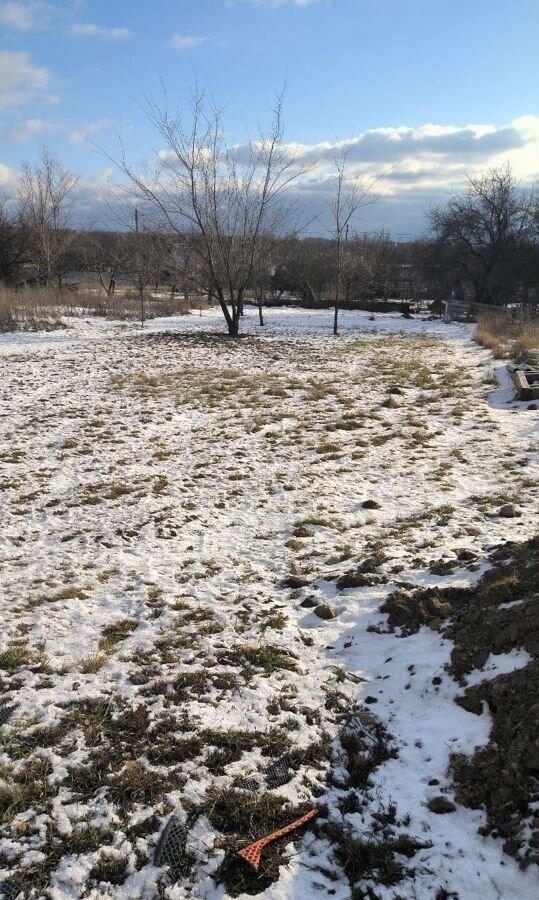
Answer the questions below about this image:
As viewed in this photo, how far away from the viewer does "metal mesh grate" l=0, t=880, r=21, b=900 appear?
2102mm

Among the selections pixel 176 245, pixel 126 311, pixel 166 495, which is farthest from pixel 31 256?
pixel 166 495

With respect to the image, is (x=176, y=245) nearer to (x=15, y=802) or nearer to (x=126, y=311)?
(x=126, y=311)

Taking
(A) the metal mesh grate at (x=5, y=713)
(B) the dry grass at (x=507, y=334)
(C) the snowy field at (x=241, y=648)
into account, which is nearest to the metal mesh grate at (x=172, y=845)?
(C) the snowy field at (x=241, y=648)

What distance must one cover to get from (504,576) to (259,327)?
71.4 feet

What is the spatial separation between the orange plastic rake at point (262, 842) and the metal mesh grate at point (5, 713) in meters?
1.45

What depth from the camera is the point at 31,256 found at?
36250 mm

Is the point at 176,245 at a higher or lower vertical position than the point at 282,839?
higher

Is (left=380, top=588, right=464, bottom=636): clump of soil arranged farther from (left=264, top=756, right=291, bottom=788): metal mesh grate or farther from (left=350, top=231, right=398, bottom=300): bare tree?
(left=350, top=231, right=398, bottom=300): bare tree

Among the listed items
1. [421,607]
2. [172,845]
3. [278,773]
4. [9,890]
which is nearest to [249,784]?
[278,773]

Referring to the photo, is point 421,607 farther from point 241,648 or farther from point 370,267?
point 370,267

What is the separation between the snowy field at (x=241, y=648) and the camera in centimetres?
226

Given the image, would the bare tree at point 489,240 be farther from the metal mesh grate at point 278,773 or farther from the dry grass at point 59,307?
the metal mesh grate at point 278,773

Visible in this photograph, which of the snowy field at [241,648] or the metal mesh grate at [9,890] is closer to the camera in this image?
the metal mesh grate at [9,890]

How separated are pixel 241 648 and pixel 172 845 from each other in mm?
1370
